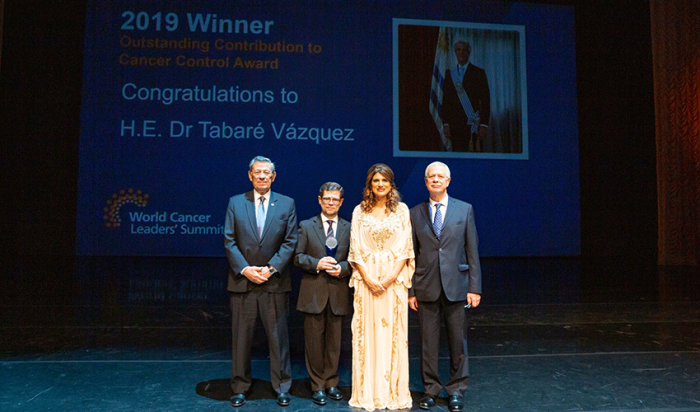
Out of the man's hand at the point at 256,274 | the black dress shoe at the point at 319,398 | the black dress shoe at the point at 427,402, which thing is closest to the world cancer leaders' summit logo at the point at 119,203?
the man's hand at the point at 256,274

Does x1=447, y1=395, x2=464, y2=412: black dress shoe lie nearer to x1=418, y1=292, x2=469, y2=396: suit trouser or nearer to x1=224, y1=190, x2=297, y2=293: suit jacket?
x1=418, y1=292, x2=469, y2=396: suit trouser

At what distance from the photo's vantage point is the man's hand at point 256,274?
2.48 m

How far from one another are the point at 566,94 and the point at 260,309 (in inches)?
340

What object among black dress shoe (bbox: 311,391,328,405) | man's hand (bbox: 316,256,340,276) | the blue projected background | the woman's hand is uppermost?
the blue projected background

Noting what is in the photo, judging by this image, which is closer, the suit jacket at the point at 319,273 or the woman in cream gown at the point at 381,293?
the woman in cream gown at the point at 381,293

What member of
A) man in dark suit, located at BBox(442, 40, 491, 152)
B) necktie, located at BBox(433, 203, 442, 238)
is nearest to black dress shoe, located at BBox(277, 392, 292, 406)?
necktie, located at BBox(433, 203, 442, 238)

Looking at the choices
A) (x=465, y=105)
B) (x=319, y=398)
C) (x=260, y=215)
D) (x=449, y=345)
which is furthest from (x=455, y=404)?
(x=465, y=105)

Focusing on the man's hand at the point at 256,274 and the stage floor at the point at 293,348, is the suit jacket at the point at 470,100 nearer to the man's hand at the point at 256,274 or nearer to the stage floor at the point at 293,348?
the stage floor at the point at 293,348

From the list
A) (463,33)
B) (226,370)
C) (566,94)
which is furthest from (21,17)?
(566,94)

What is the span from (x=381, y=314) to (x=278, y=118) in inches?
261

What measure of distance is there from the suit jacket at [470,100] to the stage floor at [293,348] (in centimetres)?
337

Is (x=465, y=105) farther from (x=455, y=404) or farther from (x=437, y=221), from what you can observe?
(x=455, y=404)

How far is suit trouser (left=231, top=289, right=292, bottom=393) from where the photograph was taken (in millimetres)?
A: 2521

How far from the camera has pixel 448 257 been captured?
2.49 m
